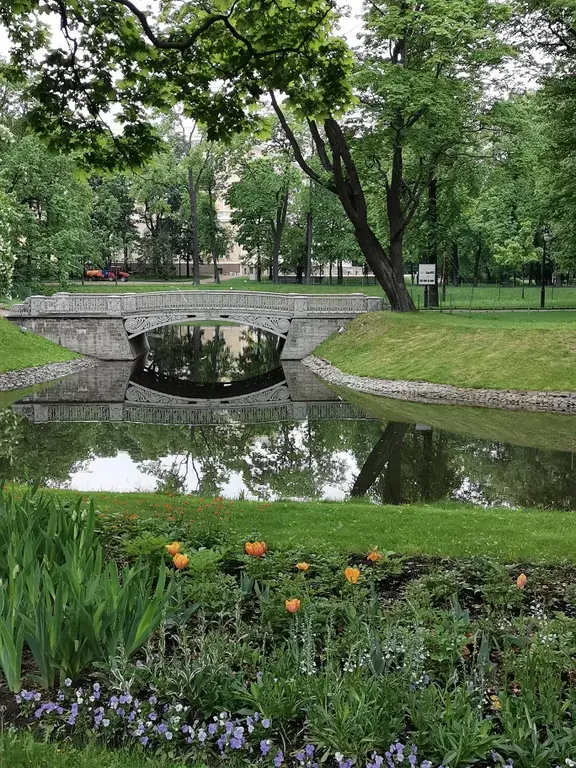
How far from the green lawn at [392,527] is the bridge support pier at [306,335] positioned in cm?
2439

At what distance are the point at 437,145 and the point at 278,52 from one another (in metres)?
21.3

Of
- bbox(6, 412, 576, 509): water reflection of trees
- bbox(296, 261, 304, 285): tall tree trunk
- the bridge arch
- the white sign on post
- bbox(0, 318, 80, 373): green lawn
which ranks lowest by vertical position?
bbox(6, 412, 576, 509): water reflection of trees

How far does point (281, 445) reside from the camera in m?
17.7

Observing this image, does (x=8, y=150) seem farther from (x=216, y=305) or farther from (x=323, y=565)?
(x=323, y=565)

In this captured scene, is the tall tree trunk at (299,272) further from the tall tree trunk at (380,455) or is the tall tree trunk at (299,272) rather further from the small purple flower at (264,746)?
the small purple flower at (264,746)

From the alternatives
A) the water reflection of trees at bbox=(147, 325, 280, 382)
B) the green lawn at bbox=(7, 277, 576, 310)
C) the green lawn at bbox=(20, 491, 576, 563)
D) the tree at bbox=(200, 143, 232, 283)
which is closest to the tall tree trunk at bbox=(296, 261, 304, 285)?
the tree at bbox=(200, 143, 232, 283)

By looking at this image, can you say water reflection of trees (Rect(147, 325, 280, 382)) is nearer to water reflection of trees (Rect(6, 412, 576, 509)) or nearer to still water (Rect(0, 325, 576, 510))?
still water (Rect(0, 325, 576, 510))

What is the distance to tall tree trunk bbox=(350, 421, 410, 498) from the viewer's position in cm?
1370

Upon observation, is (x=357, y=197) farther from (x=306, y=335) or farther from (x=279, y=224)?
(x=279, y=224)

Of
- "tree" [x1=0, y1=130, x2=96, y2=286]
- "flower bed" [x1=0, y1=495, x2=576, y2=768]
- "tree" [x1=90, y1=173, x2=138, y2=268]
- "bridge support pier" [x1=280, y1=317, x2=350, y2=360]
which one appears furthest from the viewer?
"tree" [x1=90, y1=173, x2=138, y2=268]

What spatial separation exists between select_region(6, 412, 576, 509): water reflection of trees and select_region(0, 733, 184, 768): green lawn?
8941 millimetres

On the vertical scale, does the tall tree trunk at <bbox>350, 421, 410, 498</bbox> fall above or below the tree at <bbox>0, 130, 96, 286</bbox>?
below

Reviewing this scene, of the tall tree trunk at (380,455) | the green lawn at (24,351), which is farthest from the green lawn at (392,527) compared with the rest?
the green lawn at (24,351)

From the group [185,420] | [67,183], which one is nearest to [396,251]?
[185,420]
